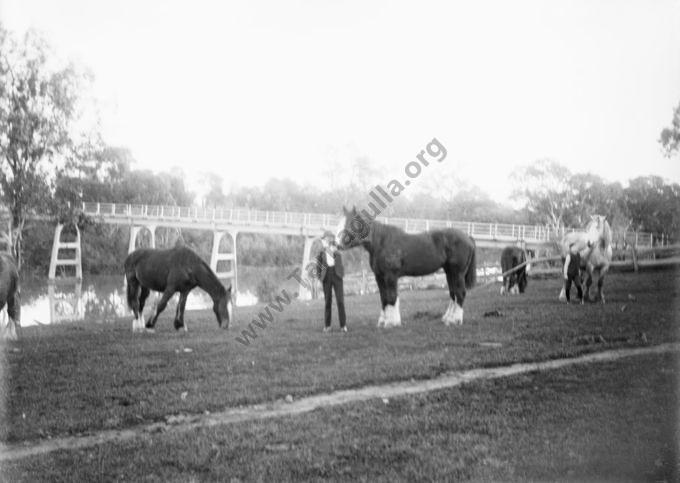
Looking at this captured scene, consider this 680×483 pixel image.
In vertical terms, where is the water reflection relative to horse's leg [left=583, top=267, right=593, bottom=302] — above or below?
below

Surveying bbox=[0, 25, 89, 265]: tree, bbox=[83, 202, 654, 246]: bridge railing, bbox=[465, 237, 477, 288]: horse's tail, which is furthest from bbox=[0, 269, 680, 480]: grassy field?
bbox=[0, 25, 89, 265]: tree

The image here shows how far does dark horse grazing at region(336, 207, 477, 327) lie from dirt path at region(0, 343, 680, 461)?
9.91 feet

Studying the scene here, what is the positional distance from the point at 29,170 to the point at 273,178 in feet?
21.8

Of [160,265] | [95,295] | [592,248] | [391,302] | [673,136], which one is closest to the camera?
[673,136]

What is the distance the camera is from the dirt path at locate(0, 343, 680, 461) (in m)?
4.21

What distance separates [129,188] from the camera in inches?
493

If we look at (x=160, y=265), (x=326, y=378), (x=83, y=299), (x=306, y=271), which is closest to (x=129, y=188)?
(x=160, y=265)

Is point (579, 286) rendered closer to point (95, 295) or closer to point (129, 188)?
point (129, 188)

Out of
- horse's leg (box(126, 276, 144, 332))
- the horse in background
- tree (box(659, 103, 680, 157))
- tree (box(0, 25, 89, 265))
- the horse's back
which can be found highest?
tree (box(0, 25, 89, 265))

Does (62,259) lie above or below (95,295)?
above

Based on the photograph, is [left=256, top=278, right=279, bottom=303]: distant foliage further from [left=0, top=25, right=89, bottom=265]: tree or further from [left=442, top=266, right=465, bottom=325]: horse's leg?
[left=442, top=266, right=465, bottom=325]: horse's leg

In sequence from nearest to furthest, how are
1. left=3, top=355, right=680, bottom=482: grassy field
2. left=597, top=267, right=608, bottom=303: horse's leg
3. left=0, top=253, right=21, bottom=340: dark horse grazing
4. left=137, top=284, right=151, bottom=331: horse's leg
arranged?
left=3, top=355, right=680, bottom=482: grassy field → left=597, top=267, right=608, bottom=303: horse's leg → left=0, top=253, right=21, bottom=340: dark horse grazing → left=137, top=284, right=151, bottom=331: horse's leg

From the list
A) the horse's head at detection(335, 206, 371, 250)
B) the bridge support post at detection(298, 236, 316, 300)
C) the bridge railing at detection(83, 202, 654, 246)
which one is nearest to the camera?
the bridge railing at detection(83, 202, 654, 246)

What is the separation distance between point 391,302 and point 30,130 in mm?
9740
